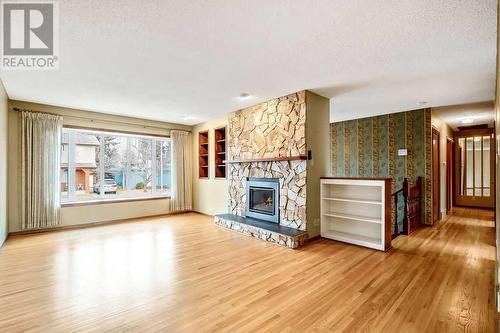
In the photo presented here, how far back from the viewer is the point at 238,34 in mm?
2406

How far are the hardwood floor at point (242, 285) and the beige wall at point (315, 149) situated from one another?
1.60ft

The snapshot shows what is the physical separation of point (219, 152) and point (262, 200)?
202 centimetres

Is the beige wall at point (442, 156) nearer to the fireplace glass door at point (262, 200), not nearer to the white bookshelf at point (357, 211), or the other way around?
the white bookshelf at point (357, 211)

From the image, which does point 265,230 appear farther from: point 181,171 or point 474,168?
point 474,168

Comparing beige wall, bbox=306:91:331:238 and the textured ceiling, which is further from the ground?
the textured ceiling

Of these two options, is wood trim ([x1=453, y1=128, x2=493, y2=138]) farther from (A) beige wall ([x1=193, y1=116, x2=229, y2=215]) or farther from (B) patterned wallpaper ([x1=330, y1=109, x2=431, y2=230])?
(A) beige wall ([x1=193, y1=116, x2=229, y2=215])

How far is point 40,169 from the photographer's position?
16.0ft

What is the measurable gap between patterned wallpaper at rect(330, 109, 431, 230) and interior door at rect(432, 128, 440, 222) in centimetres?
23

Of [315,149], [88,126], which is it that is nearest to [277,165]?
[315,149]

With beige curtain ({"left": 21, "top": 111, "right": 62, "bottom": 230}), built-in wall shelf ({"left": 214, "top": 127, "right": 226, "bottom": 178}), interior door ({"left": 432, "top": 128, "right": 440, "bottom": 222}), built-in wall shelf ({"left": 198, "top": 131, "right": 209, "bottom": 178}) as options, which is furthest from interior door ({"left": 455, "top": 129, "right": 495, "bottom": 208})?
beige curtain ({"left": 21, "top": 111, "right": 62, "bottom": 230})

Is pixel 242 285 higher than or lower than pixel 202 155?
lower

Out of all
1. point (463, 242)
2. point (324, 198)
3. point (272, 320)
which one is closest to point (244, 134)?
point (324, 198)

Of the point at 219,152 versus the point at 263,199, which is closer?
the point at 263,199

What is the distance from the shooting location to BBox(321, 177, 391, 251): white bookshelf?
3.86 m
